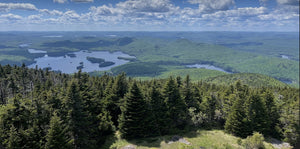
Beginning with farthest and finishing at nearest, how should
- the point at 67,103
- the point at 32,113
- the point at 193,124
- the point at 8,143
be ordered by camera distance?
the point at 193,124 → the point at 67,103 → the point at 32,113 → the point at 8,143

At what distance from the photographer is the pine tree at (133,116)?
133 ft

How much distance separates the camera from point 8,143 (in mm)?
26188

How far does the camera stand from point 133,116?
1607 inches

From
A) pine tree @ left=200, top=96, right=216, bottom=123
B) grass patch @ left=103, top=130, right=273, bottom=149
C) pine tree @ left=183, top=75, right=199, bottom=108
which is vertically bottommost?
grass patch @ left=103, top=130, right=273, bottom=149

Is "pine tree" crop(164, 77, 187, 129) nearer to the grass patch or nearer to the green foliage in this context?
the grass patch

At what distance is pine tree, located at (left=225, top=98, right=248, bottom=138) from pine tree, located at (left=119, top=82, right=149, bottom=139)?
21965 mm

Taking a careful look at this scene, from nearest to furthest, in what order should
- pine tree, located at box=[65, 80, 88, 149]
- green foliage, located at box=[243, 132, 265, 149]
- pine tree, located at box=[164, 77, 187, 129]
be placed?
pine tree, located at box=[65, 80, 88, 149]
green foliage, located at box=[243, 132, 265, 149]
pine tree, located at box=[164, 77, 187, 129]

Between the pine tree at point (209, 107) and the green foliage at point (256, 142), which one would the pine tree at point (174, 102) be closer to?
the pine tree at point (209, 107)

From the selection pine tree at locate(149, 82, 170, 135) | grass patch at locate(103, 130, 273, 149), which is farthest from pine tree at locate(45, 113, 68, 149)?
pine tree at locate(149, 82, 170, 135)

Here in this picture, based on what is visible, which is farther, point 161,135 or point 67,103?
point 161,135

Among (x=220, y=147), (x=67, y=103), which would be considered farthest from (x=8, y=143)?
(x=220, y=147)

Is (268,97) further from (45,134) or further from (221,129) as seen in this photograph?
(45,134)

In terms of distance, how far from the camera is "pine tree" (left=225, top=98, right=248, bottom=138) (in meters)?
44.0

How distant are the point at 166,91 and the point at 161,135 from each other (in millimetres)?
10589
